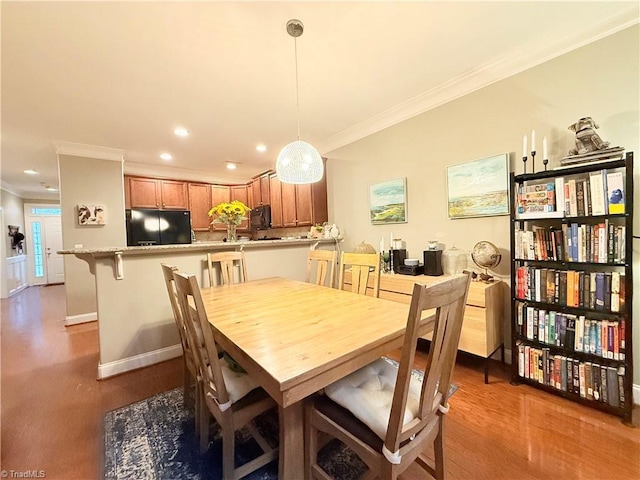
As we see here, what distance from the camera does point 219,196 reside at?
556 cm

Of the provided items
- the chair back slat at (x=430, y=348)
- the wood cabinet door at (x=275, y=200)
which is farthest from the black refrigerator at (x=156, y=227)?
the chair back slat at (x=430, y=348)

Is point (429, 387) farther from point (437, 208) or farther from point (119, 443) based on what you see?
point (437, 208)

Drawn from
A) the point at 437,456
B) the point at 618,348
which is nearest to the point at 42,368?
the point at 437,456

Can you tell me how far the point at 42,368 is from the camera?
8.35 feet

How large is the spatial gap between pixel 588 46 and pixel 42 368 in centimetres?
523

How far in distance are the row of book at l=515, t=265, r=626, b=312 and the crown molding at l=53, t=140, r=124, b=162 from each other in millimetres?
5191

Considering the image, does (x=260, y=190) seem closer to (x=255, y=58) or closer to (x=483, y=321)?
(x=255, y=58)

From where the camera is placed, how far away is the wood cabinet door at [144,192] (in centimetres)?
459

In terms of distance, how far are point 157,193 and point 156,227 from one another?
85cm

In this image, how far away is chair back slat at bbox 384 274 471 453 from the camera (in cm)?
81

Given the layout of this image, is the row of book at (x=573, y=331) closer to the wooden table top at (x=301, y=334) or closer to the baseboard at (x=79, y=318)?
the wooden table top at (x=301, y=334)

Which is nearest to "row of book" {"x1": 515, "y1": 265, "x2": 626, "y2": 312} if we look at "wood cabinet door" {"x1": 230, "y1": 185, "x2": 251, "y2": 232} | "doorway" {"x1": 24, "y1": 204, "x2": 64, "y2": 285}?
"wood cabinet door" {"x1": 230, "y1": 185, "x2": 251, "y2": 232}

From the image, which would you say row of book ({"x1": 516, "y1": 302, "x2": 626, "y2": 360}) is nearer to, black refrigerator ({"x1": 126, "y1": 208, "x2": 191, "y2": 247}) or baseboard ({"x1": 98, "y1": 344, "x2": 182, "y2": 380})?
baseboard ({"x1": 98, "y1": 344, "x2": 182, "y2": 380})

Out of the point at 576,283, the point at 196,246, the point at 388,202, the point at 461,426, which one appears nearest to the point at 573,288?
the point at 576,283
